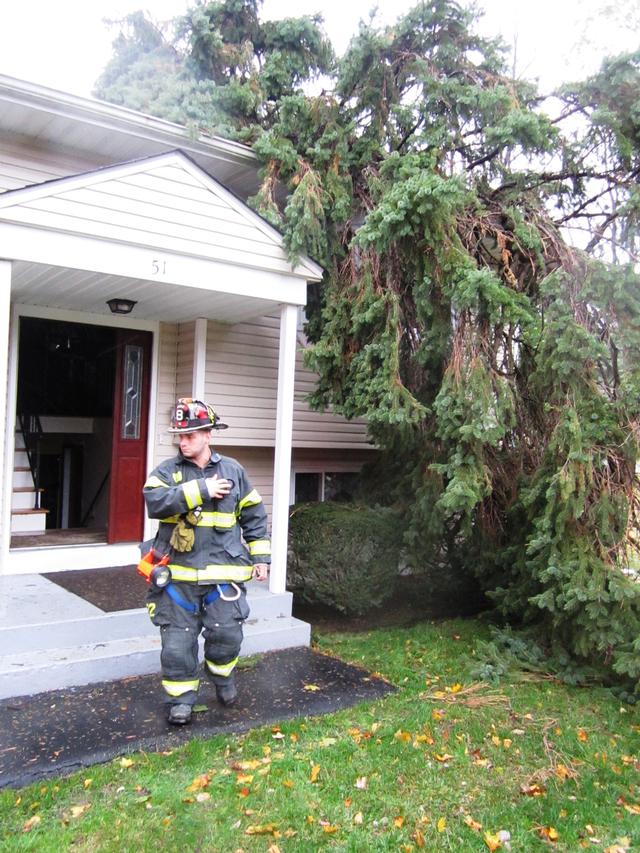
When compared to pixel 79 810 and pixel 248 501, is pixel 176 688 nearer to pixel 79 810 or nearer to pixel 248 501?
pixel 79 810

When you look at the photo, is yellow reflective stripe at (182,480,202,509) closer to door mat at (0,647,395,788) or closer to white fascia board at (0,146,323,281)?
door mat at (0,647,395,788)

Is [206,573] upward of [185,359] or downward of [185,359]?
downward

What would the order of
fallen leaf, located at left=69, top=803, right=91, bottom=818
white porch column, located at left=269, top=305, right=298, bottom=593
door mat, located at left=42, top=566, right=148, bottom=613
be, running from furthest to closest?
white porch column, located at left=269, top=305, right=298, bottom=593 < door mat, located at left=42, top=566, right=148, bottom=613 < fallen leaf, located at left=69, top=803, right=91, bottom=818

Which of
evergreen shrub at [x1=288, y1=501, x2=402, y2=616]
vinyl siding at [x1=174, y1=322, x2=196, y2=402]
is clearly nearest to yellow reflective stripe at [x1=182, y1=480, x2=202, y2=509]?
evergreen shrub at [x1=288, y1=501, x2=402, y2=616]

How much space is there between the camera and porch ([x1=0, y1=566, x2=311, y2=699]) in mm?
4734

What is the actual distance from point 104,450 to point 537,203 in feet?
22.1

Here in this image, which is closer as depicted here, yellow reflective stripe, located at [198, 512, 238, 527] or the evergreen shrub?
yellow reflective stripe, located at [198, 512, 238, 527]

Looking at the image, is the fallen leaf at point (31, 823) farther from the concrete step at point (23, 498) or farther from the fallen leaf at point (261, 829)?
the concrete step at point (23, 498)

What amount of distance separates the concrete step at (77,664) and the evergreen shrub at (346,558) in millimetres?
1390

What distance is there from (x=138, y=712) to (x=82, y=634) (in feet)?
3.25

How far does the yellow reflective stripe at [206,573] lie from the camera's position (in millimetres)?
4273

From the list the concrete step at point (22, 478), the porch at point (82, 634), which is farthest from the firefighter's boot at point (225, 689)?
the concrete step at point (22, 478)

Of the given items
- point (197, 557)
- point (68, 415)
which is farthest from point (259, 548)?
point (68, 415)

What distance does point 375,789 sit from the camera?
3.57 m
